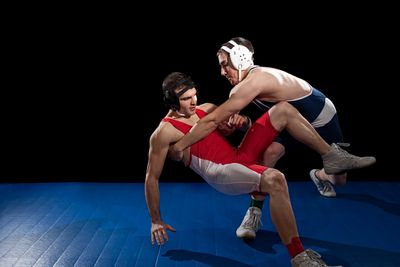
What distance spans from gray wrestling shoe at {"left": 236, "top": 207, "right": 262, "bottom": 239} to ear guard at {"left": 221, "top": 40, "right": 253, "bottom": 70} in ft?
2.91

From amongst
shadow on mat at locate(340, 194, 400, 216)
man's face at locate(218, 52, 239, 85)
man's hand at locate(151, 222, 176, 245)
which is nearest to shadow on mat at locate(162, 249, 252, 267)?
man's hand at locate(151, 222, 176, 245)

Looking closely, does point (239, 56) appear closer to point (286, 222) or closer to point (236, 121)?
point (236, 121)

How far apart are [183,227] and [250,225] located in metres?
0.45

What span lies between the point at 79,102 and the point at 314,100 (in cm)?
218

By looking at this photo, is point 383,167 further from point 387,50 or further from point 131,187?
point 131,187

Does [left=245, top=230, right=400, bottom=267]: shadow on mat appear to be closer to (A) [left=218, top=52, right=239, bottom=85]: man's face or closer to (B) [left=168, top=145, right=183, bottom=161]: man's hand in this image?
(B) [left=168, top=145, right=183, bottom=161]: man's hand

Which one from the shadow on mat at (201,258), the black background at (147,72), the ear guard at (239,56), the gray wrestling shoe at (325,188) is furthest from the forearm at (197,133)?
the black background at (147,72)

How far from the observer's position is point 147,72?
168 inches

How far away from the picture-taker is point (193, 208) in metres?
3.64

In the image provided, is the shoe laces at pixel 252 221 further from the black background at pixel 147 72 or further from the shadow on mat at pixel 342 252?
the black background at pixel 147 72

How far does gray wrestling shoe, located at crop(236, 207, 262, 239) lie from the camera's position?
2947 millimetres

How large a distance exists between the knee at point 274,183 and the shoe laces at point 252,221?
0.60m

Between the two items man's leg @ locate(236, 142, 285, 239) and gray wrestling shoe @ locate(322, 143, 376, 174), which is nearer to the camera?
gray wrestling shoe @ locate(322, 143, 376, 174)

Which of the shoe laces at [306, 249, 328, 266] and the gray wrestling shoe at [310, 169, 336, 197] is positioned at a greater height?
the shoe laces at [306, 249, 328, 266]
